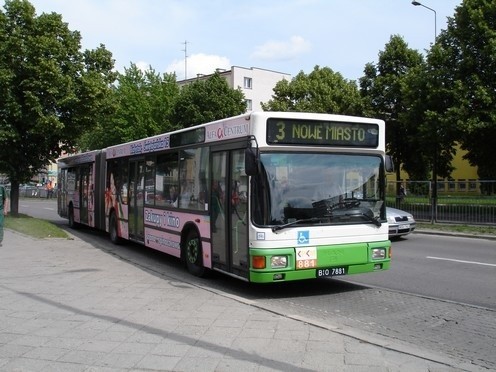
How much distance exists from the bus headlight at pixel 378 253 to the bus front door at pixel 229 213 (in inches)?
82.0

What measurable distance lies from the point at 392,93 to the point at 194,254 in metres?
23.8

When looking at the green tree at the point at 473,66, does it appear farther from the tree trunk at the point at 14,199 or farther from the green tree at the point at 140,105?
the green tree at the point at 140,105

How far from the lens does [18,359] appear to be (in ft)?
15.7

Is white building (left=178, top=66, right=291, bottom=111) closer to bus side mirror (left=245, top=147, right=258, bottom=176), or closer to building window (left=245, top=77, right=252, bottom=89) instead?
building window (left=245, top=77, right=252, bottom=89)

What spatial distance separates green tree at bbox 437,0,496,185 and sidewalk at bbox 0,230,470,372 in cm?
1704

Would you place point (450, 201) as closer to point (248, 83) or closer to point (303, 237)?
point (303, 237)

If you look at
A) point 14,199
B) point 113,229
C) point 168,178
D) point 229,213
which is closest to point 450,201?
point 113,229

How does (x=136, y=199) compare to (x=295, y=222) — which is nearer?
(x=295, y=222)

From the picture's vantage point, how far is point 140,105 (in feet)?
147

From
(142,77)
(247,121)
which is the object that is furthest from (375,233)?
(142,77)

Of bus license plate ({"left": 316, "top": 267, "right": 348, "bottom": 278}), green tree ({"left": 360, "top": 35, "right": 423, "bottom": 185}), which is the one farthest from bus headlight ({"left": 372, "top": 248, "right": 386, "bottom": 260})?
green tree ({"left": 360, "top": 35, "right": 423, "bottom": 185})

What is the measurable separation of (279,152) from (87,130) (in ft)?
49.4

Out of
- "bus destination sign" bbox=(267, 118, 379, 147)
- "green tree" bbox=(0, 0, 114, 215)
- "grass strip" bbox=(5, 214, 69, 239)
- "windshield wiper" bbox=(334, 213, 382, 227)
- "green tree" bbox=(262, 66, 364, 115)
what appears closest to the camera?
"bus destination sign" bbox=(267, 118, 379, 147)

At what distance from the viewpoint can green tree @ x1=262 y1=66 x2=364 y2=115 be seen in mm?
37500
